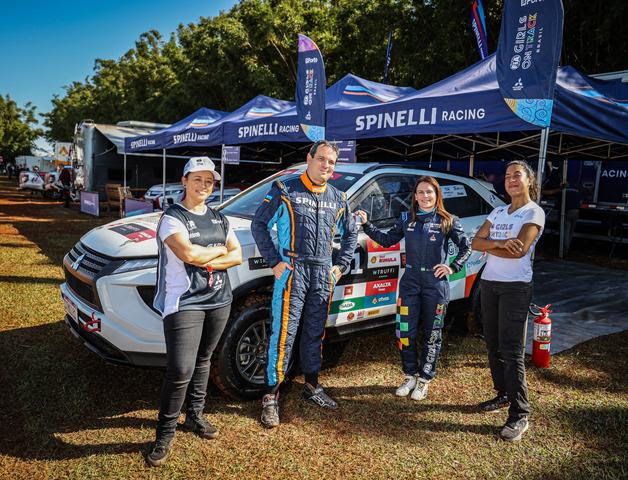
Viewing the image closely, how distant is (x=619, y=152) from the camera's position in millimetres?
8391

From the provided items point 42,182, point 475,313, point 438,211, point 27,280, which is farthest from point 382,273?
point 42,182

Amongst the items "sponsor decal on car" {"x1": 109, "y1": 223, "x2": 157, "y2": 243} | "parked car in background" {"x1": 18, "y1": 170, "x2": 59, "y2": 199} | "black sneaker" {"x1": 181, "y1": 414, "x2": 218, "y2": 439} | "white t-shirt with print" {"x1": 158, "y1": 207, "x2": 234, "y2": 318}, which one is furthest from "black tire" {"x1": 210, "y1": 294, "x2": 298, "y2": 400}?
"parked car in background" {"x1": 18, "y1": 170, "x2": 59, "y2": 199}

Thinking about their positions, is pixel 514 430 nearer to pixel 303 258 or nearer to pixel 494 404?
pixel 494 404

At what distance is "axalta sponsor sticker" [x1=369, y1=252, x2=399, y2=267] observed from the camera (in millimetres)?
4086

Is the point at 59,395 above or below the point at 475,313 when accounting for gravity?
below

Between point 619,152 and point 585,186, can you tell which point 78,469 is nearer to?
point 619,152

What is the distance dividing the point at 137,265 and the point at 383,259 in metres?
2.00

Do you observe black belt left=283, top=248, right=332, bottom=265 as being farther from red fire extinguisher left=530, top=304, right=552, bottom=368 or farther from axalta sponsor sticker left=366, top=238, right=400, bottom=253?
red fire extinguisher left=530, top=304, right=552, bottom=368

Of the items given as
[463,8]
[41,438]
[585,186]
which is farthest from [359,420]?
[463,8]

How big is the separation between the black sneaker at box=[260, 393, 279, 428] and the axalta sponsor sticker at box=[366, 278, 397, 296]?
1183 millimetres

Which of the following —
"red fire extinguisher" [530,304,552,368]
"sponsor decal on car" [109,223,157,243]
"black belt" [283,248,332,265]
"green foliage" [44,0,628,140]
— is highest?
"green foliage" [44,0,628,140]

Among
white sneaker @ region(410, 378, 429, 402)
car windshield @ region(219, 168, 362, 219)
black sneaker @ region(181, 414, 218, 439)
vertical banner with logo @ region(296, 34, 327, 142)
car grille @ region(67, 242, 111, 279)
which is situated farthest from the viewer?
vertical banner with logo @ region(296, 34, 327, 142)

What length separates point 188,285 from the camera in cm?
278

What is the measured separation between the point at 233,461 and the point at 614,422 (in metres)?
2.70
